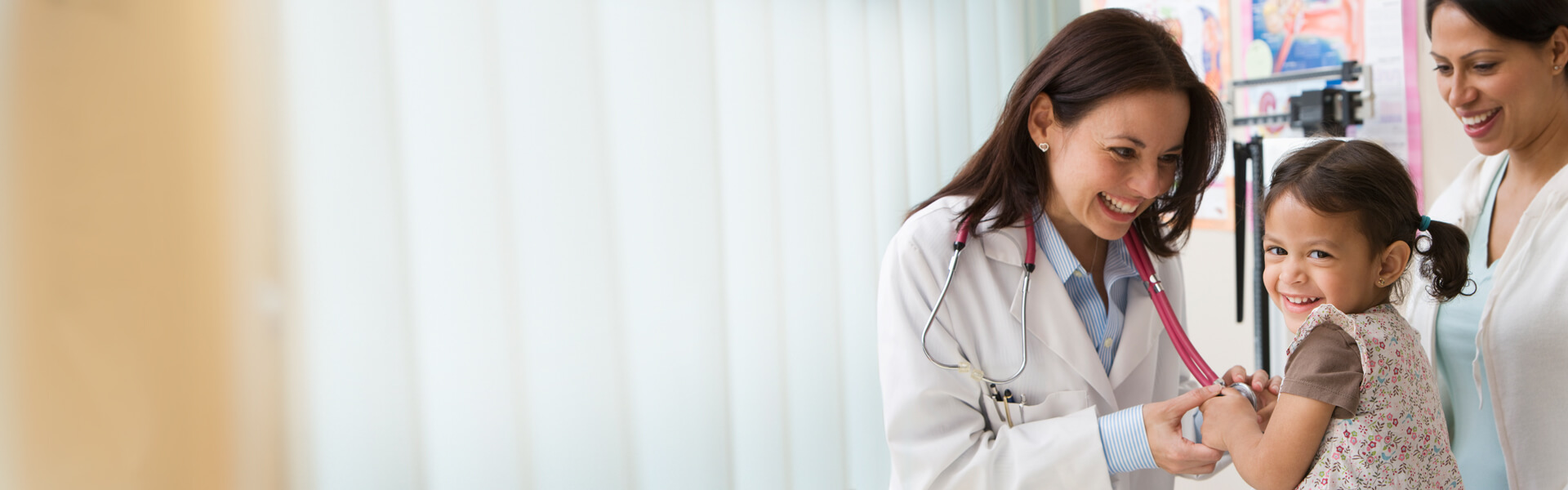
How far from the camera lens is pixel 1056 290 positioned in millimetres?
1345

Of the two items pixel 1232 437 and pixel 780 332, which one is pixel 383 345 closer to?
pixel 780 332

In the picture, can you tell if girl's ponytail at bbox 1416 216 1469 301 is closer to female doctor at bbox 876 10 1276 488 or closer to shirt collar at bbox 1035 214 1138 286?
female doctor at bbox 876 10 1276 488

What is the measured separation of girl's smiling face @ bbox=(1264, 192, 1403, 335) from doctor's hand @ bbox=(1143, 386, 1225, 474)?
0.16m

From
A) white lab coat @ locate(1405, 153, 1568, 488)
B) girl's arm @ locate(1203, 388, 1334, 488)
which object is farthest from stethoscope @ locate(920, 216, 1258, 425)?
white lab coat @ locate(1405, 153, 1568, 488)

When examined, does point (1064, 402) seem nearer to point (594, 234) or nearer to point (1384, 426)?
point (1384, 426)

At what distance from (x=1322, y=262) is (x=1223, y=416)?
0.23m

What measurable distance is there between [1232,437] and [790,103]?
1.20 meters

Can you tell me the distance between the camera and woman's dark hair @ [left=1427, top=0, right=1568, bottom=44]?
53.2 inches

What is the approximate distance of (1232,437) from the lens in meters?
1.12

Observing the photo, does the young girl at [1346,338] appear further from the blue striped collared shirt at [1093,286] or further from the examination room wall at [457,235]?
the examination room wall at [457,235]

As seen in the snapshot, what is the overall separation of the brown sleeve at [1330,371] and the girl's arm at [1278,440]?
0.5 inches

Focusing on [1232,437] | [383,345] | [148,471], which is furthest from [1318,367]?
[148,471]

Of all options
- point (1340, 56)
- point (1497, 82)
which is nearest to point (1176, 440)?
point (1497, 82)

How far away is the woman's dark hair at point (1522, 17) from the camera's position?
1353 mm
